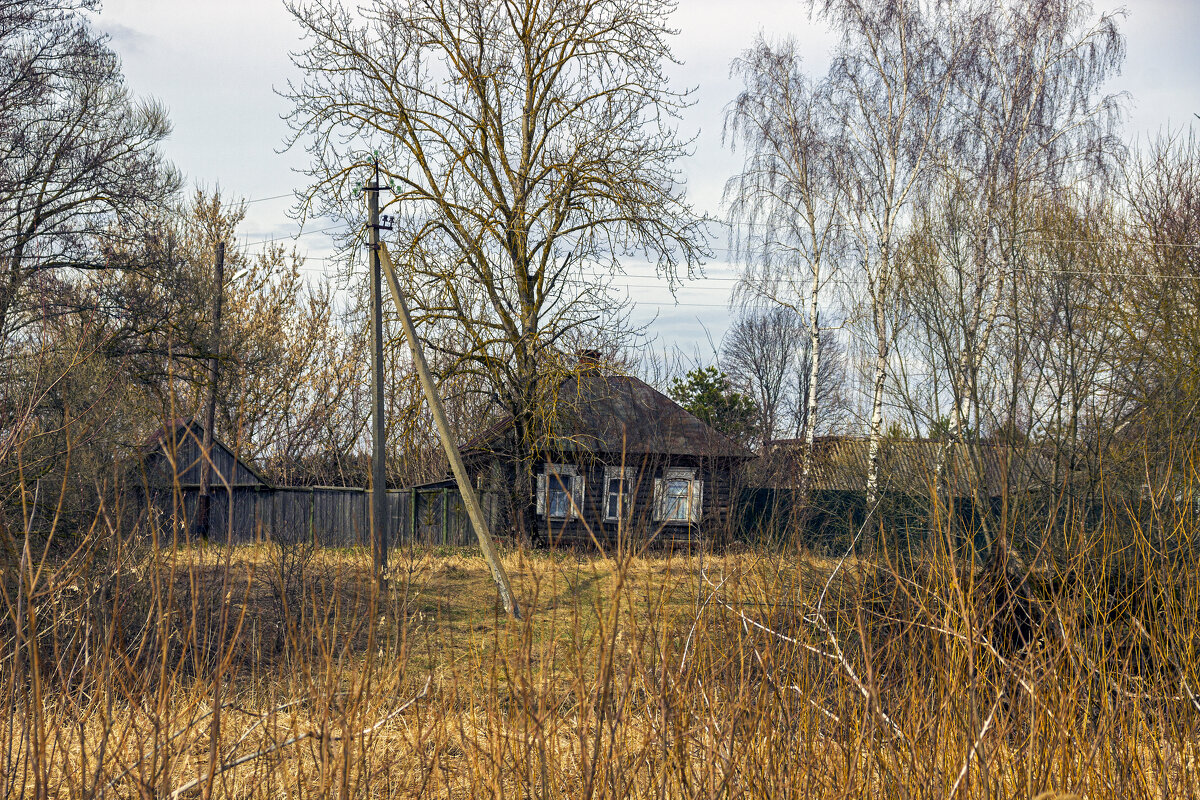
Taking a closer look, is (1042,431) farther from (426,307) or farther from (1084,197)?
(426,307)

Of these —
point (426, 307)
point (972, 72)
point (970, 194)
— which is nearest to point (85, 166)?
point (426, 307)

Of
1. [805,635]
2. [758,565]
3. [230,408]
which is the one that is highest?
[230,408]

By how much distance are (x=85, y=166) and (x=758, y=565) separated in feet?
39.4

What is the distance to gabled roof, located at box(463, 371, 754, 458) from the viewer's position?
16.3m

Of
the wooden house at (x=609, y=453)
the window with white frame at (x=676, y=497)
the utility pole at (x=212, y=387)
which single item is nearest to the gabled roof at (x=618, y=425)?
the wooden house at (x=609, y=453)

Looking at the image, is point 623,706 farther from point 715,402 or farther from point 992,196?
point 715,402

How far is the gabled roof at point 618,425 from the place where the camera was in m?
16.3

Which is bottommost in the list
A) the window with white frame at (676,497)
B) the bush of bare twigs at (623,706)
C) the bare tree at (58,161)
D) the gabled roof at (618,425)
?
the bush of bare twigs at (623,706)

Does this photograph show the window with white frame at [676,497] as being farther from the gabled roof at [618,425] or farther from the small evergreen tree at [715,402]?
the small evergreen tree at [715,402]

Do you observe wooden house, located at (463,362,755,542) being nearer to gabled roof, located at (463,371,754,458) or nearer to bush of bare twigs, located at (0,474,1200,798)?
gabled roof, located at (463,371,754,458)

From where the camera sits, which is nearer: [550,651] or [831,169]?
[550,651]

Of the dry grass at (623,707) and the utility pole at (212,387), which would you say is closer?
the dry grass at (623,707)

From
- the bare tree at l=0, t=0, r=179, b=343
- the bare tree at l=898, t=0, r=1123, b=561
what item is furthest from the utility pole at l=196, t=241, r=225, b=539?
the bare tree at l=898, t=0, r=1123, b=561

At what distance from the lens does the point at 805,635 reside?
3111 mm
